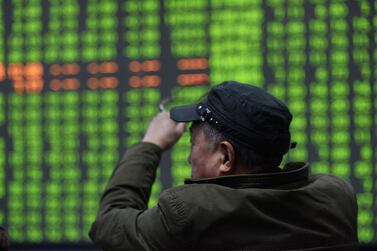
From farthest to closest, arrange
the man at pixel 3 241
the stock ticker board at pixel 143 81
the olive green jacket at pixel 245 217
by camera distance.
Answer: the stock ticker board at pixel 143 81
the man at pixel 3 241
the olive green jacket at pixel 245 217

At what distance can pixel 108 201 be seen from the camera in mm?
1156

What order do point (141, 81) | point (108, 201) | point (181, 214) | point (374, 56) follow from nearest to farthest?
point (181, 214), point (108, 201), point (374, 56), point (141, 81)

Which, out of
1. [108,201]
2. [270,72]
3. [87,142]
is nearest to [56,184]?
[87,142]

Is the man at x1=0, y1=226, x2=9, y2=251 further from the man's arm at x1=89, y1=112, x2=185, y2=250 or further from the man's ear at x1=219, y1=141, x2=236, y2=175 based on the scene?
the man's ear at x1=219, y1=141, x2=236, y2=175

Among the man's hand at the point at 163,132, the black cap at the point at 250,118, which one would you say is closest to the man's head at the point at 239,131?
the black cap at the point at 250,118

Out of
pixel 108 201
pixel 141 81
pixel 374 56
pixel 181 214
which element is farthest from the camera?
pixel 141 81

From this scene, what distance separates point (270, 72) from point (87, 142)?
0.57 m

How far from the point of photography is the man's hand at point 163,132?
130 centimetres

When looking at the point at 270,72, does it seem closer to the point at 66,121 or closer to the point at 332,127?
the point at 332,127

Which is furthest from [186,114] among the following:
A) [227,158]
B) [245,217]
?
[245,217]

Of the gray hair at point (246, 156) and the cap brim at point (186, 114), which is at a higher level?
the cap brim at point (186, 114)

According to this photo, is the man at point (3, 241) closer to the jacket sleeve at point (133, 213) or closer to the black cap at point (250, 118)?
the jacket sleeve at point (133, 213)

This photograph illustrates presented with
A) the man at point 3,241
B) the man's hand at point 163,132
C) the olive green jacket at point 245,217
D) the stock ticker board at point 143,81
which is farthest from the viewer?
the stock ticker board at point 143,81

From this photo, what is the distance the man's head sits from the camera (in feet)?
3.31
